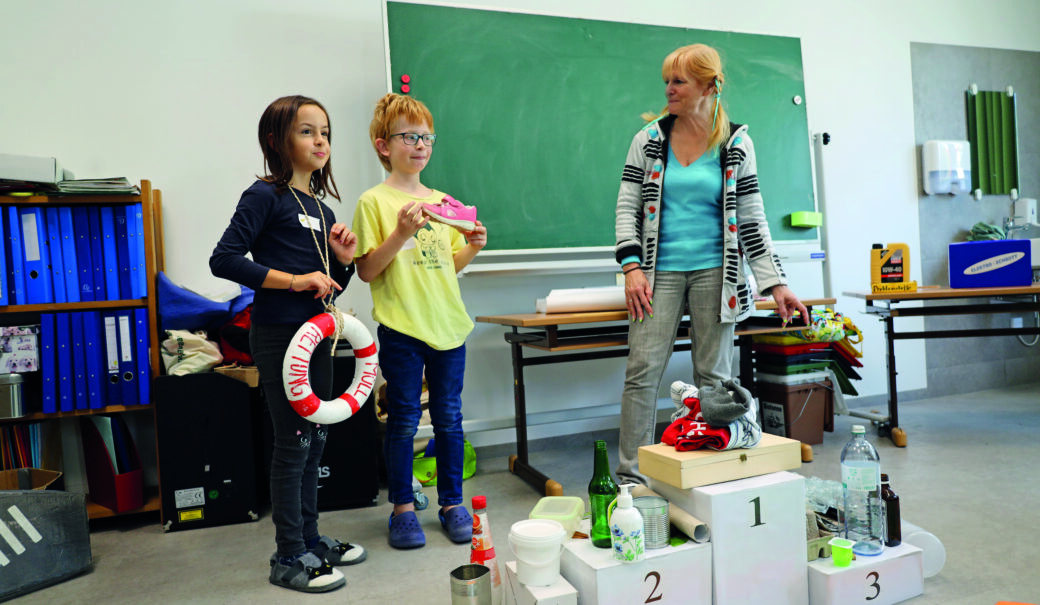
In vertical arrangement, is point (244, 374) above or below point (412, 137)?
below

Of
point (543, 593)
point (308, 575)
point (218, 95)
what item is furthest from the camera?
point (218, 95)

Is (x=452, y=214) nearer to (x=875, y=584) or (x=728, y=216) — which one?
(x=728, y=216)

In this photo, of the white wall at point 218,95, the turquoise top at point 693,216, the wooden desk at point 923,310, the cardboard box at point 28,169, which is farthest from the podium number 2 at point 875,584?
the cardboard box at point 28,169

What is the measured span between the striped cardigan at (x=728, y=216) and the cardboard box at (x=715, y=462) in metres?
0.59

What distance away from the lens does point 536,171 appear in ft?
10.1

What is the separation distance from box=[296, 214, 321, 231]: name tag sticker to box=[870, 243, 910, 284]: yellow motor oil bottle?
2615 mm

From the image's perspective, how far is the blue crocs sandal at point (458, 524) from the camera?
6.80 feet

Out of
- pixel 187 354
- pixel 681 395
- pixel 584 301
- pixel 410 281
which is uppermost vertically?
pixel 410 281

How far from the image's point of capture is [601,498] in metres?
1.44

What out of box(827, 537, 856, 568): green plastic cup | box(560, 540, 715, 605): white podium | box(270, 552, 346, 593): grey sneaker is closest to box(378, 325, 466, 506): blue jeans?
box(270, 552, 346, 593): grey sneaker

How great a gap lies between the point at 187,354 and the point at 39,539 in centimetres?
74

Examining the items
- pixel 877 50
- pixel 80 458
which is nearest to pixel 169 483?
pixel 80 458

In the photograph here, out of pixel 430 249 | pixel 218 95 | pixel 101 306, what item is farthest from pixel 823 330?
pixel 101 306

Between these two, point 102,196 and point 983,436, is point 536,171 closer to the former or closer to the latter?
point 102,196
